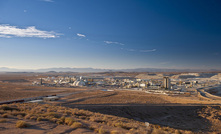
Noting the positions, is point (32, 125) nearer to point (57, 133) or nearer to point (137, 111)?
point (57, 133)

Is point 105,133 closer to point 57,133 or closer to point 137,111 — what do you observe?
point 57,133

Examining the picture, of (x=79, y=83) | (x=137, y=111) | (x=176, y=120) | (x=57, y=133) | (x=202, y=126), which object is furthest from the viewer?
(x=79, y=83)

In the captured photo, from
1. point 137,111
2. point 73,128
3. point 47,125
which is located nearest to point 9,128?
point 47,125

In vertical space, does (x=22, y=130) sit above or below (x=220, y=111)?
above

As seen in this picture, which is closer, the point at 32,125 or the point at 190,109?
the point at 32,125

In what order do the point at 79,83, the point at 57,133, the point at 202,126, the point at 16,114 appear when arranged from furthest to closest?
the point at 79,83 < the point at 202,126 < the point at 16,114 < the point at 57,133

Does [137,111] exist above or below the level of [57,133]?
below

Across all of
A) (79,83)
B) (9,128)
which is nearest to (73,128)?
(9,128)

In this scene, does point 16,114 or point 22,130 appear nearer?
point 22,130

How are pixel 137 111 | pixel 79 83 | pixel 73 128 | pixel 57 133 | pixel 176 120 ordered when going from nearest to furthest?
pixel 57 133, pixel 73 128, pixel 176 120, pixel 137 111, pixel 79 83
